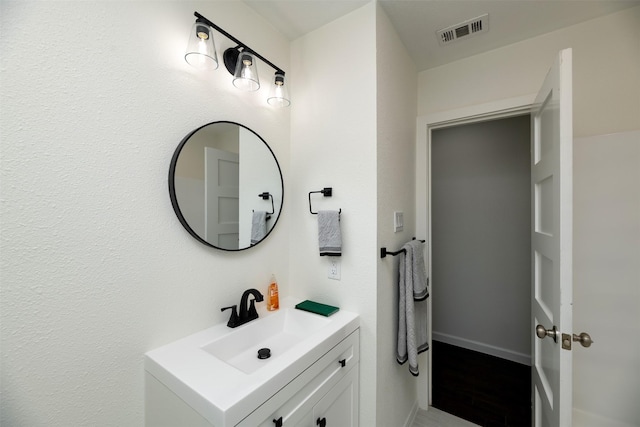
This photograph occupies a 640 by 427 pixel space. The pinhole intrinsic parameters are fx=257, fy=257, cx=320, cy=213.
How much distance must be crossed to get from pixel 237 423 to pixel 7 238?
0.81 m

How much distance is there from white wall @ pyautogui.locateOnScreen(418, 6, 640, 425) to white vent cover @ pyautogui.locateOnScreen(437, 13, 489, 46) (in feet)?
1.29

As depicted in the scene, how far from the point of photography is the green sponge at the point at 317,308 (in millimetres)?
1332

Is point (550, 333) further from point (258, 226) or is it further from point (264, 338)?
point (258, 226)

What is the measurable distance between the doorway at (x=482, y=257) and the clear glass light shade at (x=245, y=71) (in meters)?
1.88

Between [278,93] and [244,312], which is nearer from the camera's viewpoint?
[244,312]

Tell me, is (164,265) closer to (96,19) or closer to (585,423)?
(96,19)

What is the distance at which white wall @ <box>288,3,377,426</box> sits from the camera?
1331 mm

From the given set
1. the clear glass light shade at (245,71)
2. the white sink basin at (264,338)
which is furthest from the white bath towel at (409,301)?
the clear glass light shade at (245,71)

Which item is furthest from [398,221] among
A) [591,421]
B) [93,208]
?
[591,421]

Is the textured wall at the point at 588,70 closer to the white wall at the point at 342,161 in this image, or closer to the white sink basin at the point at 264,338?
the white wall at the point at 342,161

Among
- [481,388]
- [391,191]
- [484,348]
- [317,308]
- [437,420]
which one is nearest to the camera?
[317,308]

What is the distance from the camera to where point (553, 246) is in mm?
1074

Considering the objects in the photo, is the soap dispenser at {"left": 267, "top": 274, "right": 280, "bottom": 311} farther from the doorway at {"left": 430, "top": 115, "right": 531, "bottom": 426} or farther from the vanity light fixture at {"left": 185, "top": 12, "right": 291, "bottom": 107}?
the doorway at {"left": 430, "top": 115, "right": 531, "bottom": 426}

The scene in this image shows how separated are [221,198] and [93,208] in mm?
→ 477
